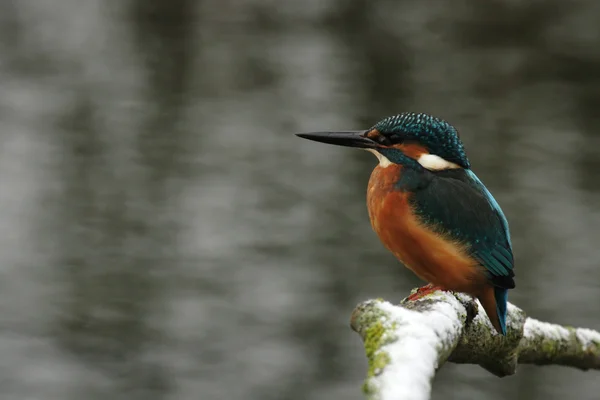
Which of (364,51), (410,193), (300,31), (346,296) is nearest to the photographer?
(410,193)

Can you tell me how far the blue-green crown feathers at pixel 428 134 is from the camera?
179 centimetres

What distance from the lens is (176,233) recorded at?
6.34 metres

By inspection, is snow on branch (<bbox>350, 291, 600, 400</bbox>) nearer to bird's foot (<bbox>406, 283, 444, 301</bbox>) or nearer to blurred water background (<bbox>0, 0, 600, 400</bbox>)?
bird's foot (<bbox>406, 283, 444, 301</bbox>)

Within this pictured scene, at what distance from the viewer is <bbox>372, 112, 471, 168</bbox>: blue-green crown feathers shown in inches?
70.5

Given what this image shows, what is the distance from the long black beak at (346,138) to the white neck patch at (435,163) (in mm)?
103

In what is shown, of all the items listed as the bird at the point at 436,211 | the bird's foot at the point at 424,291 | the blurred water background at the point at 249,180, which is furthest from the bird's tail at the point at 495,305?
the blurred water background at the point at 249,180

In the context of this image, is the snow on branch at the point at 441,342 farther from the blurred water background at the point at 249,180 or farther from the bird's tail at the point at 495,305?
the blurred water background at the point at 249,180

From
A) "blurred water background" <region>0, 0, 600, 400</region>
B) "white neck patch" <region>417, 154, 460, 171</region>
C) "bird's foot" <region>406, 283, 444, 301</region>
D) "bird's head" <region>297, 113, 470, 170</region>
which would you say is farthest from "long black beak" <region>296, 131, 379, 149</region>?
"blurred water background" <region>0, 0, 600, 400</region>

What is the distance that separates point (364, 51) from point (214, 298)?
395 centimetres

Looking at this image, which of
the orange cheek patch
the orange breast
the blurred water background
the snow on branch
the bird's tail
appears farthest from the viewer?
the blurred water background

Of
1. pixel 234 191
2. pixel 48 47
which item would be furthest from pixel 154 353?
pixel 48 47

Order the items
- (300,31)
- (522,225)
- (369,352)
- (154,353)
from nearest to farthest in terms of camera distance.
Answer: (369,352), (154,353), (522,225), (300,31)

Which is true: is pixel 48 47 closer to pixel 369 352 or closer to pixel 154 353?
pixel 154 353

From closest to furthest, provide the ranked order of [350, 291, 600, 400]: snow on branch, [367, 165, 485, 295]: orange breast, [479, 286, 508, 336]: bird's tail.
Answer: [350, 291, 600, 400]: snow on branch → [479, 286, 508, 336]: bird's tail → [367, 165, 485, 295]: orange breast
